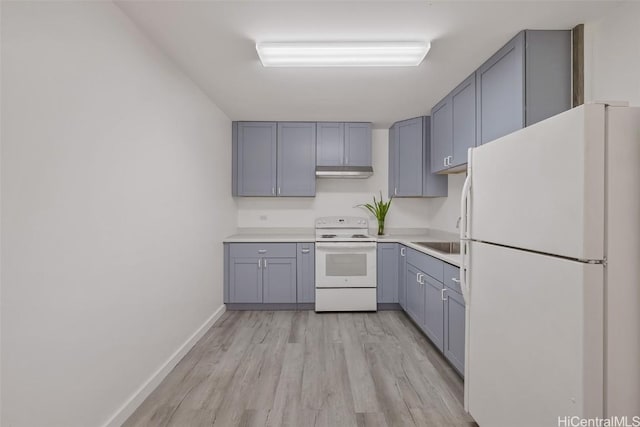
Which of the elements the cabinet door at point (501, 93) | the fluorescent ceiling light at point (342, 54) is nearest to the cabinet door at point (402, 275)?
the cabinet door at point (501, 93)

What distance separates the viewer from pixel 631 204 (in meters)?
0.96

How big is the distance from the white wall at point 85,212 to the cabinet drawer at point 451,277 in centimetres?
212

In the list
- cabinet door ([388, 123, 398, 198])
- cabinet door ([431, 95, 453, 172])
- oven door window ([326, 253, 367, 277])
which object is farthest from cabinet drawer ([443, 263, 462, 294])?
cabinet door ([388, 123, 398, 198])

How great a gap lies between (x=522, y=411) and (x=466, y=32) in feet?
6.73

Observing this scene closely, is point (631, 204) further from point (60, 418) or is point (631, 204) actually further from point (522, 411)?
point (60, 418)

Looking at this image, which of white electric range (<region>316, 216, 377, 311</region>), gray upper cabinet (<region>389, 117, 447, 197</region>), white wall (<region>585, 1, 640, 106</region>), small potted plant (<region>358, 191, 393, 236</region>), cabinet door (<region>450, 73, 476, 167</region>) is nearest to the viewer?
white wall (<region>585, 1, 640, 106</region>)

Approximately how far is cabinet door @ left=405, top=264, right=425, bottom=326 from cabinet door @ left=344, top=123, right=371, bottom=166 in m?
1.50

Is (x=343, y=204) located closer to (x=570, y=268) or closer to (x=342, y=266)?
(x=342, y=266)

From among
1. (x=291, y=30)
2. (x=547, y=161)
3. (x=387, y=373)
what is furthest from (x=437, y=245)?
(x=291, y=30)

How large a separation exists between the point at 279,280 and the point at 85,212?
7.83 ft

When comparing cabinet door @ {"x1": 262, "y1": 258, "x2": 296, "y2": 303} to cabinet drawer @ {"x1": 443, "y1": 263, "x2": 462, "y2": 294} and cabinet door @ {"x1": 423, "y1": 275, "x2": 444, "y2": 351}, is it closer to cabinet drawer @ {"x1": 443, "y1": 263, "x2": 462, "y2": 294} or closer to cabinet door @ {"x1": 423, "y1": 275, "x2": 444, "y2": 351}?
cabinet door @ {"x1": 423, "y1": 275, "x2": 444, "y2": 351}

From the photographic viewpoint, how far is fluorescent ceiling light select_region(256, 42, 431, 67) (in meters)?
1.95

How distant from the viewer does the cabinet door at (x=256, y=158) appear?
3.83 m

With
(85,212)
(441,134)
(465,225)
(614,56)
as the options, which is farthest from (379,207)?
(85,212)
